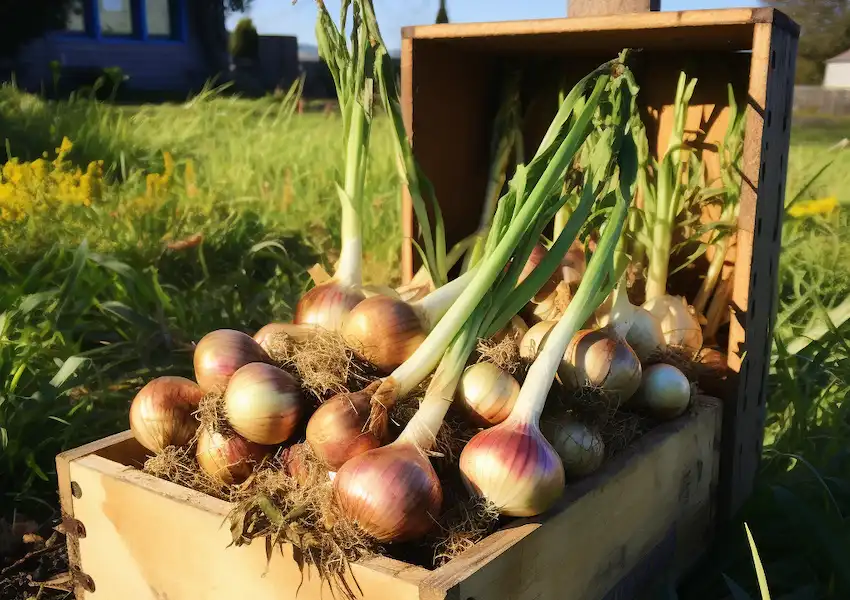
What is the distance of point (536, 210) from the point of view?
109 centimetres

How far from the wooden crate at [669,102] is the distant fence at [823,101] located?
1241 centimetres

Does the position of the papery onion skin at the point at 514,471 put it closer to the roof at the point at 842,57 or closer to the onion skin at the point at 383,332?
the onion skin at the point at 383,332

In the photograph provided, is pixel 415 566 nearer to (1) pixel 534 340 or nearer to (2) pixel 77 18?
(1) pixel 534 340

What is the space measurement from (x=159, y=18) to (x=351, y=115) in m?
14.0

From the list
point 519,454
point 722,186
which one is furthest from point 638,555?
point 722,186

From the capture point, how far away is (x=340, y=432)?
0.92 meters

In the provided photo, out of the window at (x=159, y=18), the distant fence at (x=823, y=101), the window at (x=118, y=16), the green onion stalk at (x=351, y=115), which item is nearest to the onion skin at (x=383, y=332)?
the green onion stalk at (x=351, y=115)

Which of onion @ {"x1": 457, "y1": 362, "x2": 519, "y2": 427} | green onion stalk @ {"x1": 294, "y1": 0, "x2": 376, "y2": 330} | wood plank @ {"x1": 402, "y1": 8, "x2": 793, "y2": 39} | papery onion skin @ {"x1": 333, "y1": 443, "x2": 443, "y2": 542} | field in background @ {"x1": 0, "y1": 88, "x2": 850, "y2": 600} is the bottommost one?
field in background @ {"x1": 0, "y1": 88, "x2": 850, "y2": 600}

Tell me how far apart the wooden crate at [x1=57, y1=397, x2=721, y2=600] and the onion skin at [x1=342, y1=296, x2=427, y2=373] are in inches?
10.6

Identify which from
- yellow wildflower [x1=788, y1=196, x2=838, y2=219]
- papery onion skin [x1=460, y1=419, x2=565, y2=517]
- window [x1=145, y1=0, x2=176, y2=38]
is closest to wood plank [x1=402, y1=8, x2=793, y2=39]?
papery onion skin [x1=460, y1=419, x2=565, y2=517]

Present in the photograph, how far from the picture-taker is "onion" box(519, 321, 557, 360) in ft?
3.73

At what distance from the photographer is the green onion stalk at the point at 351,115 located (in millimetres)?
1246

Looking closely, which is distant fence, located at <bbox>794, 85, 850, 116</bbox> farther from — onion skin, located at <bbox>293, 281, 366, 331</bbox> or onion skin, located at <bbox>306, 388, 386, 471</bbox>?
onion skin, located at <bbox>306, 388, 386, 471</bbox>

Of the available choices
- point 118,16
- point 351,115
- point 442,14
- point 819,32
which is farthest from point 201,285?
point 819,32
